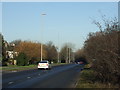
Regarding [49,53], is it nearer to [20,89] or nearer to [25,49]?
[25,49]

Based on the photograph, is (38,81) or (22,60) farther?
(22,60)

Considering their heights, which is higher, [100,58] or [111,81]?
[100,58]

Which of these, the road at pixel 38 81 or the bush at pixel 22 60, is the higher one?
the bush at pixel 22 60

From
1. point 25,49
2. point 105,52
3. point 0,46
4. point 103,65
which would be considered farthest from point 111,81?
point 25,49

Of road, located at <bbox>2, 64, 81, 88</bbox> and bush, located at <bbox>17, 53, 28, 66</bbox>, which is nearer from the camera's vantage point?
road, located at <bbox>2, 64, 81, 88</bbox>

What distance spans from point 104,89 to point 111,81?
1.36 metres

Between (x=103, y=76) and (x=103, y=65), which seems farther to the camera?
(x=103, y=76)

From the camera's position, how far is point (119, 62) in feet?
41.6

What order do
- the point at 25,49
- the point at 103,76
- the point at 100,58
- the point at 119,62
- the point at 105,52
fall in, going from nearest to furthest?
the point at 119,62, the point at 105,52, the point at 100,58, the point at 103,76, the point at 25,49

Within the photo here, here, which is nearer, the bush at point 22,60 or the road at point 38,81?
the road at point 38,81

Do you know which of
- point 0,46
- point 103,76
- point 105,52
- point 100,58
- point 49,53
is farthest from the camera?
point 49,53

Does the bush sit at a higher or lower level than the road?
higher

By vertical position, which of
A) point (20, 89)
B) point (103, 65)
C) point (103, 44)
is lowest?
point (20, 89)

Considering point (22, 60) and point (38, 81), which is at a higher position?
point (22, 60)
